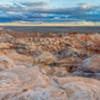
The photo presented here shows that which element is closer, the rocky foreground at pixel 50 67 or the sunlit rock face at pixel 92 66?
the rocky foreground at pixel 50 67

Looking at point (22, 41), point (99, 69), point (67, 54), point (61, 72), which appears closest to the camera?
point (99, 69)

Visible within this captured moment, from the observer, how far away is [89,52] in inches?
96.9

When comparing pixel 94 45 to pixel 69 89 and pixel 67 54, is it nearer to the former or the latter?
pixel 67 54

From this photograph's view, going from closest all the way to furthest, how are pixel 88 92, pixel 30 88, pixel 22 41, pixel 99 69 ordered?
pixel 88 92, pixel 30 88, pixel 99 69, pixel 22 41

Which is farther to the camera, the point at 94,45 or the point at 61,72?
the point at 94,45

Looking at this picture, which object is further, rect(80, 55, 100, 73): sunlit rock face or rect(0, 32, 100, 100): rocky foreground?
rect(80, 55, 100, 73): sunlit rock face

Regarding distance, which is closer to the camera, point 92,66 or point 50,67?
point 92,66

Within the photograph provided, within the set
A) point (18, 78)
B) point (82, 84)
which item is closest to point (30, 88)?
point (18, 78)

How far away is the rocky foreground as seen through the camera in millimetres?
1306

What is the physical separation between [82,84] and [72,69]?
0.58 m

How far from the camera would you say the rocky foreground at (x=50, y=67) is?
131 cm

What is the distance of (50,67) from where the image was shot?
2.06 meters

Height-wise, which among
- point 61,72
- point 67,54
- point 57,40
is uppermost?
point 57,40

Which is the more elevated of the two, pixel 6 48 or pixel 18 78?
pixel 6 48
